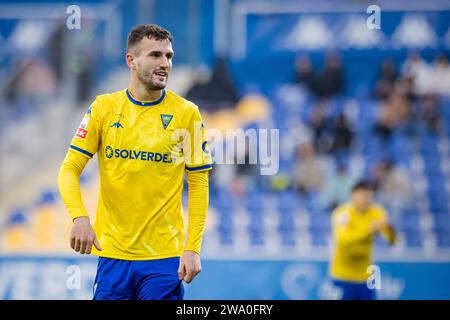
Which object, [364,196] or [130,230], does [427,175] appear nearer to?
[364,196]

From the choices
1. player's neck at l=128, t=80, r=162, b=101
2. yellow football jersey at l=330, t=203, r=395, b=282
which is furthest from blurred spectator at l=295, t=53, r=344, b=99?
player's neck at l=128, t=80, r=162, b=101

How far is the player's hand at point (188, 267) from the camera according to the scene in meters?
4.80

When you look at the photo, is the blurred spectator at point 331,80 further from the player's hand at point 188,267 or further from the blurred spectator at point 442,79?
the player's hand at point 188,267

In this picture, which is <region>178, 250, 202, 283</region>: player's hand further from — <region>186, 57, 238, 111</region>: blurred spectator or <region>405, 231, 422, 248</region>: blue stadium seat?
<region>186, 57, 238, 111</region>: blurred spectator

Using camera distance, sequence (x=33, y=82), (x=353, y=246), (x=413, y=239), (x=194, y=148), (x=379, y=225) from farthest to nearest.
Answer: (x=33, y=82) → (x=413, y=239) → (x=353, y=246) → (x=379, y=225) → (x=194, y=148)

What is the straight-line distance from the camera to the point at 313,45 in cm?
1526

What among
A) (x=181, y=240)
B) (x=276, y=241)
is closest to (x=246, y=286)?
(x=276, y=241)

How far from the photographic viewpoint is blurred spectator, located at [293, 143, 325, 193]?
44.0ft

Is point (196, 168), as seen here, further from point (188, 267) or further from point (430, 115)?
point (430, 115)

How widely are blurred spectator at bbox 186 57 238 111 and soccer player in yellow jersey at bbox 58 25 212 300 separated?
29.7 feet

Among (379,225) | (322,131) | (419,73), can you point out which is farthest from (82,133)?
(419,73)

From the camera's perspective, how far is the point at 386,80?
14664mm

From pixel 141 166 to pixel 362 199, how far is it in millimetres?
4993

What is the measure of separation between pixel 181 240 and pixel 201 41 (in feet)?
34.9
